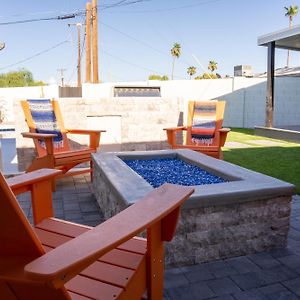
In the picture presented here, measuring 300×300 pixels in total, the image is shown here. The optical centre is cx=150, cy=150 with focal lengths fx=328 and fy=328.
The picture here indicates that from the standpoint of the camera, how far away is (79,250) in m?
0.91

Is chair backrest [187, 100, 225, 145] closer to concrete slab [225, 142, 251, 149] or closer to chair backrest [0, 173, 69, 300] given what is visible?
concrete slab [225, 142, 251, 149]

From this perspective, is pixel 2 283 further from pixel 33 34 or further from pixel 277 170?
pixel 33 34

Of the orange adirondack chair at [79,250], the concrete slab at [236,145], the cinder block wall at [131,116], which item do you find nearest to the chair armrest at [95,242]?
the orange adirondack chair at [79,250]

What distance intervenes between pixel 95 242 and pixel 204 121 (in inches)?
199

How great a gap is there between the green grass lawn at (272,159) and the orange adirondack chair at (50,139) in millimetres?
2812

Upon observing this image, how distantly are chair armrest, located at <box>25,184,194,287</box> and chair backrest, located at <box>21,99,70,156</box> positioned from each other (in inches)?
152

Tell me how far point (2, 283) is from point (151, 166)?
306 centimetres

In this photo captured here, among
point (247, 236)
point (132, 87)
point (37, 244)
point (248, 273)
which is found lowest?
point (248, 273)

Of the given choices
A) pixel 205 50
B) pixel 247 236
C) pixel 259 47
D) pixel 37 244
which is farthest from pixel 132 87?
pixel 205 50

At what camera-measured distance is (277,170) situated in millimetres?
5367

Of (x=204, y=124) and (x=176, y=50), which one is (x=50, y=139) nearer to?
(x=204, y=124)

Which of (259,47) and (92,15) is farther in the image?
(92,15)

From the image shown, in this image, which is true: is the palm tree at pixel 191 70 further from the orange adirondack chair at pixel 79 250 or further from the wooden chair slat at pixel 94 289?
the wooden chair slat at pixel 94 289

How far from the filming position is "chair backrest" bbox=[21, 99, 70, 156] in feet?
16.1
